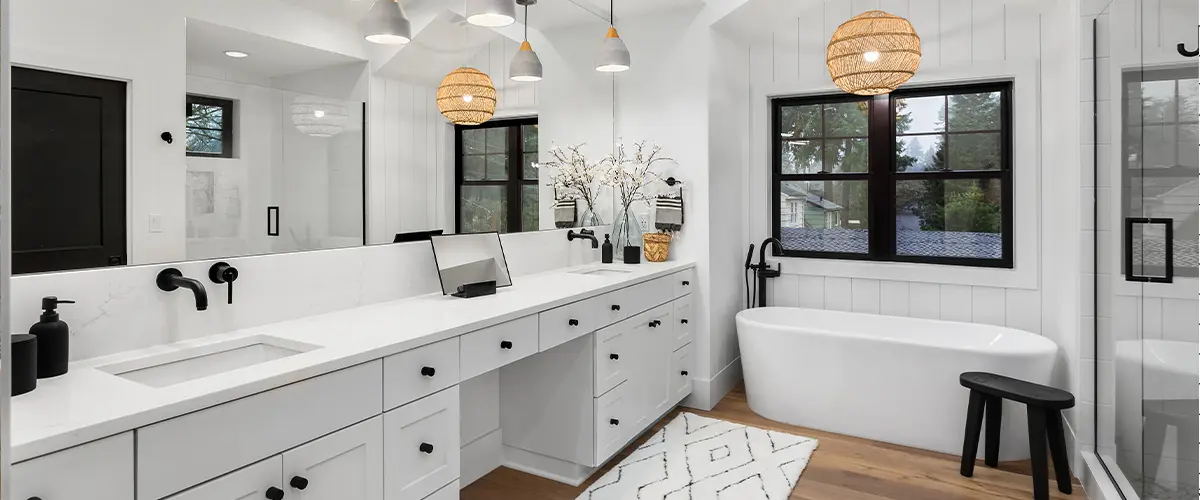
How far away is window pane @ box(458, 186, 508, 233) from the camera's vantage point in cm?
270

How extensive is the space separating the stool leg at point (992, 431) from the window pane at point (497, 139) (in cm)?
246

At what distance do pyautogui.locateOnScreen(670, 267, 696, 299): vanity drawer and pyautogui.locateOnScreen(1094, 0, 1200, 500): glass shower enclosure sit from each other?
1865 millimetres

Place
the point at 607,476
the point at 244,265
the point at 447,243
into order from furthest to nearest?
the point at 607,476
the point at 447,243
the point at 244,265

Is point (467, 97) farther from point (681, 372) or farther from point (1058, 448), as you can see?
point (1058, 448)

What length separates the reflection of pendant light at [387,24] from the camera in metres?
2.16

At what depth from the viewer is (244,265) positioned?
1819 millimetres

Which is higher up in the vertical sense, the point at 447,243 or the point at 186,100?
the point at 186,100

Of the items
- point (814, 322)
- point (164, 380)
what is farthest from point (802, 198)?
point (164, 380)

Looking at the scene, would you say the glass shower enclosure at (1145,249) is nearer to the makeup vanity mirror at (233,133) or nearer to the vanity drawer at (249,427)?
the vanity drawer at (249,427)

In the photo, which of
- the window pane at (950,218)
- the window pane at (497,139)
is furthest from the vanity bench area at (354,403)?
the window pane at (950,218)

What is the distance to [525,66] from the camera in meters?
3.06

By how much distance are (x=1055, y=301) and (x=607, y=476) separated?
2.70 metres

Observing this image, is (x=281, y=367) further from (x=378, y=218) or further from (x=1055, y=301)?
(x=1055, y=301)

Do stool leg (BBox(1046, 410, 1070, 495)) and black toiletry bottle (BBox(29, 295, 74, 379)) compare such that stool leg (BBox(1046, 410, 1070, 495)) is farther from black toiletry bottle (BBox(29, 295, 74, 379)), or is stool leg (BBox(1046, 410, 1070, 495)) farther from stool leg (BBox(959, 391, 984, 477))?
black toiletry bottle (BBox(29, 295, 74, 379))
